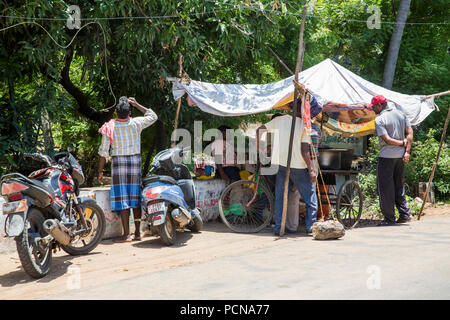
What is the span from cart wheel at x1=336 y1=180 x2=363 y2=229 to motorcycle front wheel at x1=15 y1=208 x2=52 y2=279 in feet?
15.4

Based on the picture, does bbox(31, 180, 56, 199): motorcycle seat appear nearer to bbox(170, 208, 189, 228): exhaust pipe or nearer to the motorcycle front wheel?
the motorcycle front wheel

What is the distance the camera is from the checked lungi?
674 cm

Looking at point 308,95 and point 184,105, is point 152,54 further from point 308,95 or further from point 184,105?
point 308,95

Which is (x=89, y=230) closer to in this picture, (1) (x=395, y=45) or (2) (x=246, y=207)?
(2) (x=246, y=207)

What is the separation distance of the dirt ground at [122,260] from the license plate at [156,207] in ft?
1.60

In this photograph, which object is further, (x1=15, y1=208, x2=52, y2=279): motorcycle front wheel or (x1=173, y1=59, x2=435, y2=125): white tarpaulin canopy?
(x1=173, y1=59, x2=435, y2=125): white tarpaulin canopy

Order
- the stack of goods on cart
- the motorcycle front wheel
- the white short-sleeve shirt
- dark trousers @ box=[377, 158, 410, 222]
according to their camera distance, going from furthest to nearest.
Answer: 1. the stack of goods on cart
2. dark trousers @ box=[377, 158, 410, 222]
3. the white short-sleeve shirt
4. the motorcycle front wheel

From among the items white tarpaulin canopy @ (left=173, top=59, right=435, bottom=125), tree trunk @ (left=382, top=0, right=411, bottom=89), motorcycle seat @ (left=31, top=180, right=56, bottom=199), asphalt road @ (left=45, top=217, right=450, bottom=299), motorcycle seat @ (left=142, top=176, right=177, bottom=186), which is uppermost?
tree trunk @ (left=382, top=0, right=411, bottom=89)

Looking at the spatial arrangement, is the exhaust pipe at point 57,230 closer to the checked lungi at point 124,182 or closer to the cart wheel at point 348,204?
the checked lungi at point 124,182

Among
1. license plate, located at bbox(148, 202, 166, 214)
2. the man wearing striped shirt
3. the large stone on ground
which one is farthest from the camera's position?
the man wearing striped shirt

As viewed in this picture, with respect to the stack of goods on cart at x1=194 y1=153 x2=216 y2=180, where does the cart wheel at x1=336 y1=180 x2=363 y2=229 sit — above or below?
below

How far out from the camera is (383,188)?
818 cm

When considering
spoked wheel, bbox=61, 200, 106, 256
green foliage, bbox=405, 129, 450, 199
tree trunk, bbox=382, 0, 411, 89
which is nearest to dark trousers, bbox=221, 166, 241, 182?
spoked wheel, bbox=61, 200, 106, 256

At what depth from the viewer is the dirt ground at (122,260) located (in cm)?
462
